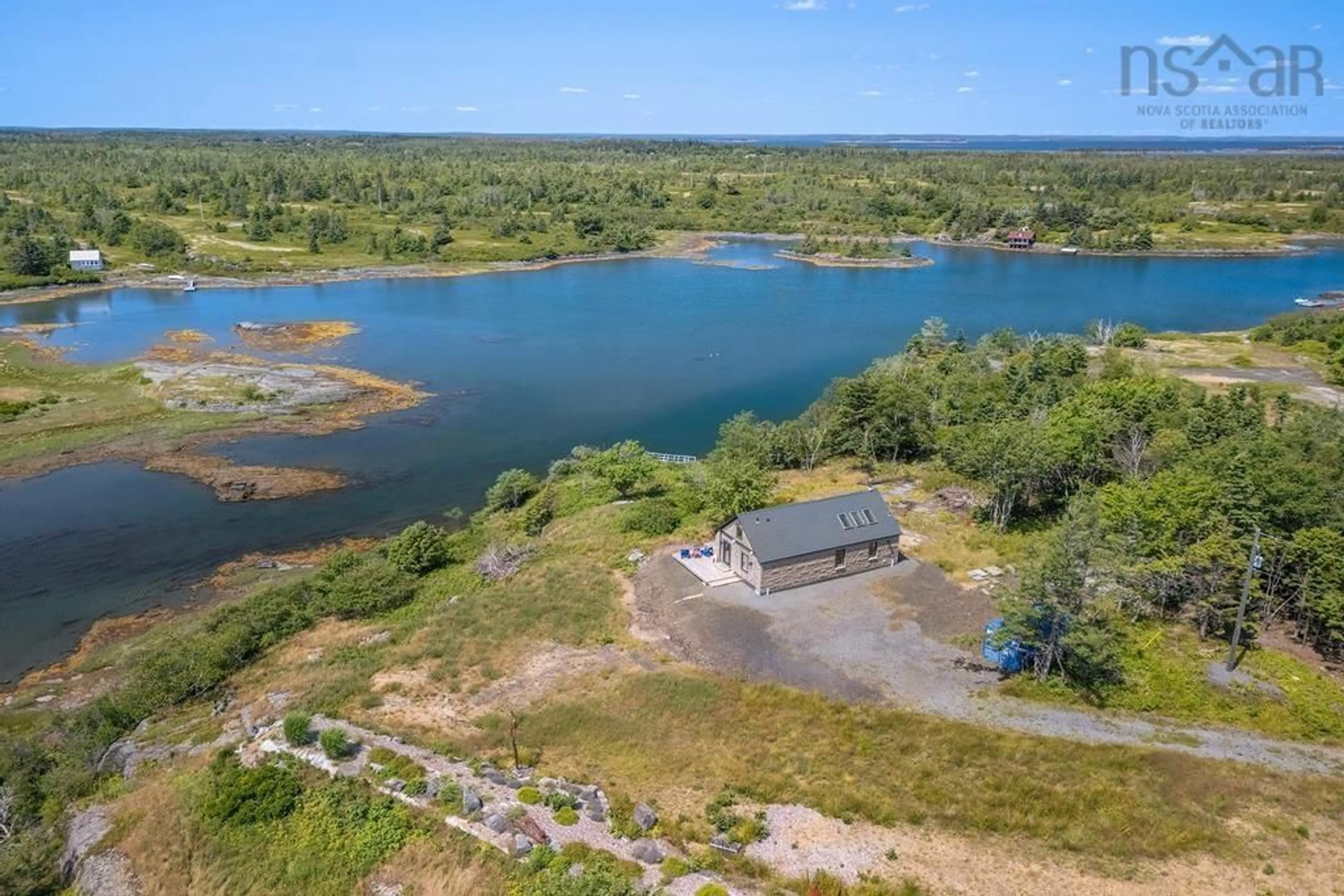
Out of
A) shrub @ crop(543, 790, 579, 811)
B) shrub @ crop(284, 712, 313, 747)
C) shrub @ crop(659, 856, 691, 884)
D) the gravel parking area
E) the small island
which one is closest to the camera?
shrub @ crop(659, 856, 691, 884)

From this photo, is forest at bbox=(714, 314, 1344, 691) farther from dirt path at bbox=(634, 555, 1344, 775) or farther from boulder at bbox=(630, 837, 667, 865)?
boulder at bbox=(630, 837, 667, 865)

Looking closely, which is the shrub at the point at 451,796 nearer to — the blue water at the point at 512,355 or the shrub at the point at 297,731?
the shrub at the point at 297,731

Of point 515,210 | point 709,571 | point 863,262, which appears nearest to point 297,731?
point 709,571

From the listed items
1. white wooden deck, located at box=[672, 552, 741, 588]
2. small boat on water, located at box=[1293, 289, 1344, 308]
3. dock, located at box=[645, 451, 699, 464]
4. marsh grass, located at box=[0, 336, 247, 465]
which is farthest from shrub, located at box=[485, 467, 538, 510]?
small boat on water, located at box=[1293, 289, 1344, 308]

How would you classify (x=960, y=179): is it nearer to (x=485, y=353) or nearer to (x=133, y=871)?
(x=485, y=353)

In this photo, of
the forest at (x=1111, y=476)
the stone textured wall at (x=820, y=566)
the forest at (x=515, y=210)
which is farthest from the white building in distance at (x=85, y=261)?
the stone textured wall at (x=820, y=566)

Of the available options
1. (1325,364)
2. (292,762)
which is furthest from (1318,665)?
(1325,364)

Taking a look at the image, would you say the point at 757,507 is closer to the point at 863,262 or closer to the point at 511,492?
the point at 511,492
